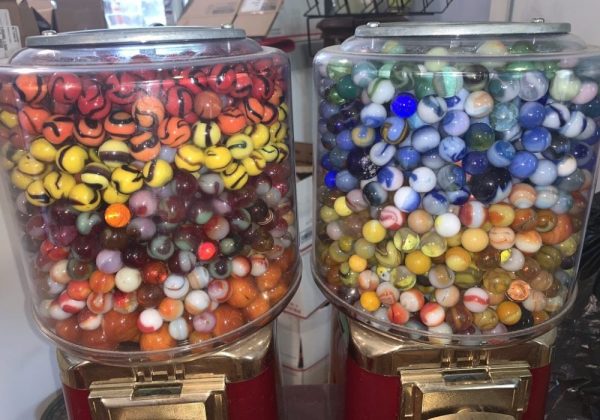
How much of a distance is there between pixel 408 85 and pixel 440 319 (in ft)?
1.00

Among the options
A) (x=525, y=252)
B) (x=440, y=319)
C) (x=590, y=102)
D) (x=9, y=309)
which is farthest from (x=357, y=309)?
(x=9, y=309)

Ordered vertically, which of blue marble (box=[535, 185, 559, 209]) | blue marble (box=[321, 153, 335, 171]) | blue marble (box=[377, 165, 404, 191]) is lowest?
blue marble (box=[535, 185, 559, 209])

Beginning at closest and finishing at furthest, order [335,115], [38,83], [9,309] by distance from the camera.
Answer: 1. [38,83]
2. [335,115]
3. [9,309]

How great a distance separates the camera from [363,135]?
0.71 meters

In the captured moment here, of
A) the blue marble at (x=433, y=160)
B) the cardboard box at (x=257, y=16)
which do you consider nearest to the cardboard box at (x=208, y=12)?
the cardboard box at (x=257, y=16)

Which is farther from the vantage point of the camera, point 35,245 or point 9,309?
point 9,309

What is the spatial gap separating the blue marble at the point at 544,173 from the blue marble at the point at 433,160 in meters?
0.11

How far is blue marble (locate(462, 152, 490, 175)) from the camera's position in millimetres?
661

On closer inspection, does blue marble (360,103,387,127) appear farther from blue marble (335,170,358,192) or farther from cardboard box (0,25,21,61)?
cardboard box (0,25,21,61)

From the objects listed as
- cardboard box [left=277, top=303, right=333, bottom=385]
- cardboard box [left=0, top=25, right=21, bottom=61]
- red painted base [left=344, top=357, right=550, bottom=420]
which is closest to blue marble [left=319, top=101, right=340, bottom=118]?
red painted base [left=344, top=357, right=550, bottom=420]

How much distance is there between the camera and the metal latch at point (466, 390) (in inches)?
29.0

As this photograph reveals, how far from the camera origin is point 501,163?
0.66m

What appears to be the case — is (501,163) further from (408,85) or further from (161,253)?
(161,253)

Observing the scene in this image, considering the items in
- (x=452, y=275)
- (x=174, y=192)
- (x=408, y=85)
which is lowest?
(x=452, y=275)
